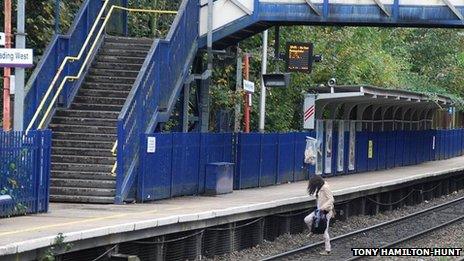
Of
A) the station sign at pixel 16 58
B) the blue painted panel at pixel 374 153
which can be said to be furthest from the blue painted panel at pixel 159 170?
the blue painted panel at pixel 374 153

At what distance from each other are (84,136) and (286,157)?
9767 mm

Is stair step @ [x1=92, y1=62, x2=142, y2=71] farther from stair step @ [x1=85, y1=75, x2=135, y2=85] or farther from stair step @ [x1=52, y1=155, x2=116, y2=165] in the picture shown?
stair step @ [x1=52, y1=155, x2=116, y2=165]

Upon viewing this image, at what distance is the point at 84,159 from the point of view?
63.7ft

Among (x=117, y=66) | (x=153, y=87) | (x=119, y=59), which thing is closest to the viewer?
(x=153, y=87)

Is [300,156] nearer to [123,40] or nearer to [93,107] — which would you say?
[123,40]

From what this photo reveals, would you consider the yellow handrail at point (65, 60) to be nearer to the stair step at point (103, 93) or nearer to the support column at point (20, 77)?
the stair step at point (103, 93)

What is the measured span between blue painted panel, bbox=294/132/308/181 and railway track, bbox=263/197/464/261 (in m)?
3.93

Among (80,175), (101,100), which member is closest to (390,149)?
(101,100)

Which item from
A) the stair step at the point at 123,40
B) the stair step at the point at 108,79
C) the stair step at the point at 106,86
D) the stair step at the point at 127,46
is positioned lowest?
the stair step at the point at 106,86

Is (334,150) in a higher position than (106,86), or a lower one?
lower

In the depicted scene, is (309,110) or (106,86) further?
(309,110)

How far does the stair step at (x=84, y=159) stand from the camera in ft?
63.6

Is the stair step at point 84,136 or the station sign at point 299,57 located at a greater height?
the station sign at point 299,57

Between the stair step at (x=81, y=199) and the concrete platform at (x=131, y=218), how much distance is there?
43cm
